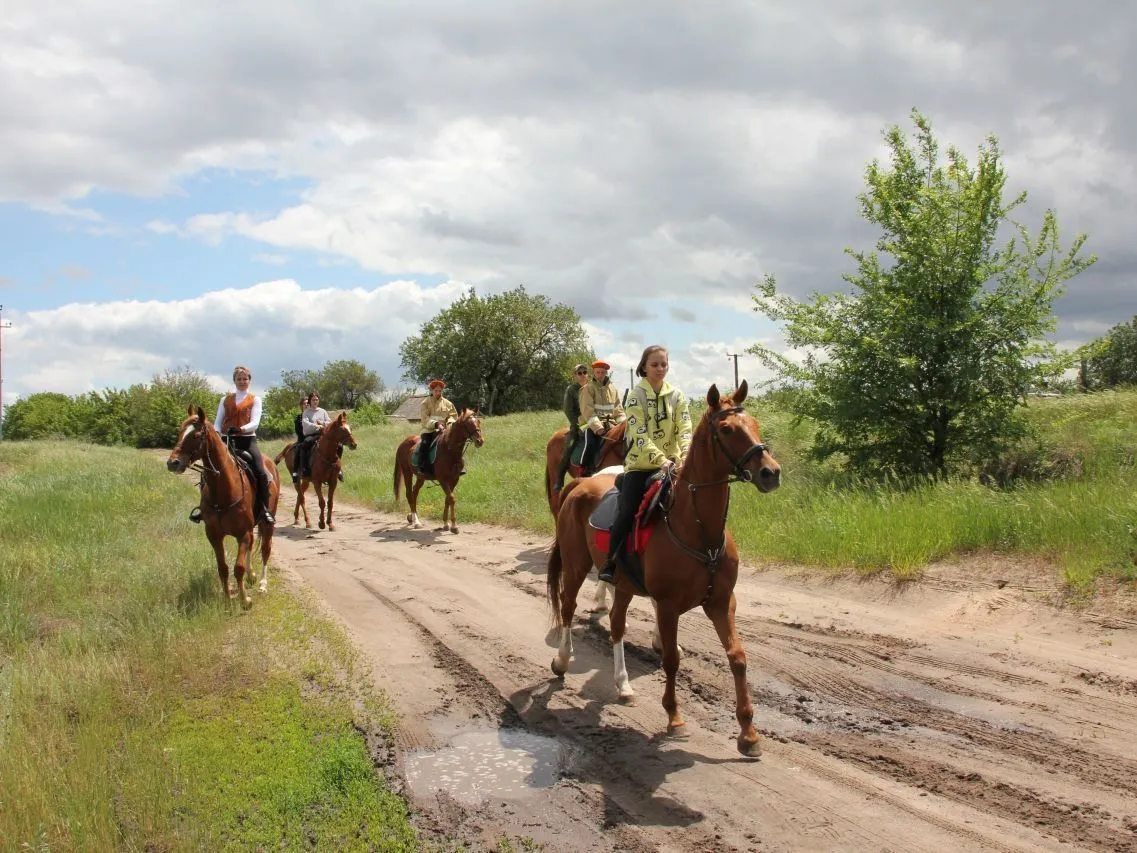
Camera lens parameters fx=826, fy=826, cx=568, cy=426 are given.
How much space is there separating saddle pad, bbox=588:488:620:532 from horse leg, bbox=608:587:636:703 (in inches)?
21.5

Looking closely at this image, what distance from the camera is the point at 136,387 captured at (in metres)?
75.6

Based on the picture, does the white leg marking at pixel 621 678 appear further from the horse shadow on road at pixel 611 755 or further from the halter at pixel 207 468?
the halter at pixel 207 468

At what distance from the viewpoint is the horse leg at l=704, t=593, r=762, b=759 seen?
5.62 meters

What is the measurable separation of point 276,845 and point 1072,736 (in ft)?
17.0

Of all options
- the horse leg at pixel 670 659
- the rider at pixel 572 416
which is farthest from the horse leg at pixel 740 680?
the rider at pixel 572 416

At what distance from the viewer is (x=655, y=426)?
6875 millimetres

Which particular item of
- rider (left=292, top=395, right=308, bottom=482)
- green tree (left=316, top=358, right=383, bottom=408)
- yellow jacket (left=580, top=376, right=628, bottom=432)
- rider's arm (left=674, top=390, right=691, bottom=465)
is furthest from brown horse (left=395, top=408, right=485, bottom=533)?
green tree (left=316, top=358, right=383, bottom=408)

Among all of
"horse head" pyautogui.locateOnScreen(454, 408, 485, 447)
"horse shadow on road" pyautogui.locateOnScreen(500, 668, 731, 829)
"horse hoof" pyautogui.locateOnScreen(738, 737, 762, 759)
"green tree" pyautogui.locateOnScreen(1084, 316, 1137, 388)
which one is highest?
"green tree" pyautogui.locateOnScreen(1084, 316, 1137, 388)

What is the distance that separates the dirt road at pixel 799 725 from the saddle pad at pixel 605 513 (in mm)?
1445

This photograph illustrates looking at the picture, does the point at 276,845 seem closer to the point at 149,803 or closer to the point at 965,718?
the point at 149,803

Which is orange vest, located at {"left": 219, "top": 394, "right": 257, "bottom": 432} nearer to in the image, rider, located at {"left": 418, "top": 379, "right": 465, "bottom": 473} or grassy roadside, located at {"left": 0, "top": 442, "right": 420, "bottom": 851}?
grassy roadside, located at {"left": 0, "top": 442, "right": 420, "bottom": 851}

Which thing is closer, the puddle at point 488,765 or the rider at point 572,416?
the puddle at point 488,765

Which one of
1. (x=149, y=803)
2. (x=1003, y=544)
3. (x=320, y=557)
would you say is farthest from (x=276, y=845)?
(x=320, y=557)

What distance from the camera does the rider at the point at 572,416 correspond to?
1324 cm
